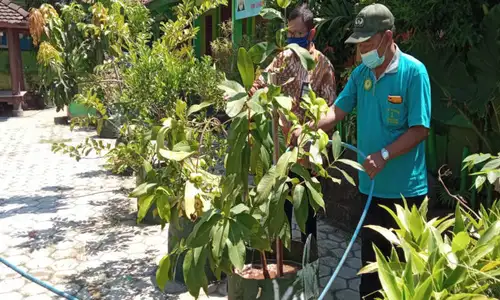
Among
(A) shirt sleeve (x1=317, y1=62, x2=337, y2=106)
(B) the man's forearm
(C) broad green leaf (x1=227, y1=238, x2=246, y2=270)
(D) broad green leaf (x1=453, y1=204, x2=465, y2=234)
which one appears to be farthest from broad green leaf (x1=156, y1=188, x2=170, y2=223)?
(A) shirt sleeve (x1=317, y1=62, x2=337, y2=106)

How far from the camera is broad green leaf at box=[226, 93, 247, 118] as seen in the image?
188 cm

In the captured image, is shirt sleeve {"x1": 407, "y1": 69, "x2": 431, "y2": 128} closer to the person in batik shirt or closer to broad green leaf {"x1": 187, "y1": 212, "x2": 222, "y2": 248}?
the person in batik shirt

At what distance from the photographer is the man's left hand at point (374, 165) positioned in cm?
238

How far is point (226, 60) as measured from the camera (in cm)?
940

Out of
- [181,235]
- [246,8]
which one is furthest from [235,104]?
[246,8]

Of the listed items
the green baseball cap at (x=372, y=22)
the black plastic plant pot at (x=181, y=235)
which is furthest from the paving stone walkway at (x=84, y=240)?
the green baseball cap at (x=372, y=22)

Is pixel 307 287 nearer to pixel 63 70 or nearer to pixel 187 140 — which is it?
pixel 187 140

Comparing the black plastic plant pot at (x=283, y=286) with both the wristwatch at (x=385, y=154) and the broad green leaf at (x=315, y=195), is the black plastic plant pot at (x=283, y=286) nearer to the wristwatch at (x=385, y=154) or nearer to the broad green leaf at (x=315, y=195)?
the broad green leaf at (x=315, y=195)

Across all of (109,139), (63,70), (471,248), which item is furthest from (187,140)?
(109,139)

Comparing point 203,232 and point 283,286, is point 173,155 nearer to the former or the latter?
point 203,232

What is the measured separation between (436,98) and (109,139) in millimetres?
7882

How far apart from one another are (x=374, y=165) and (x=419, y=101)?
0.39 meters

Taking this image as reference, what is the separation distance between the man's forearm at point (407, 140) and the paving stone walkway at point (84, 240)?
1488mm

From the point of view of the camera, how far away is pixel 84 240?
15.4 feet
